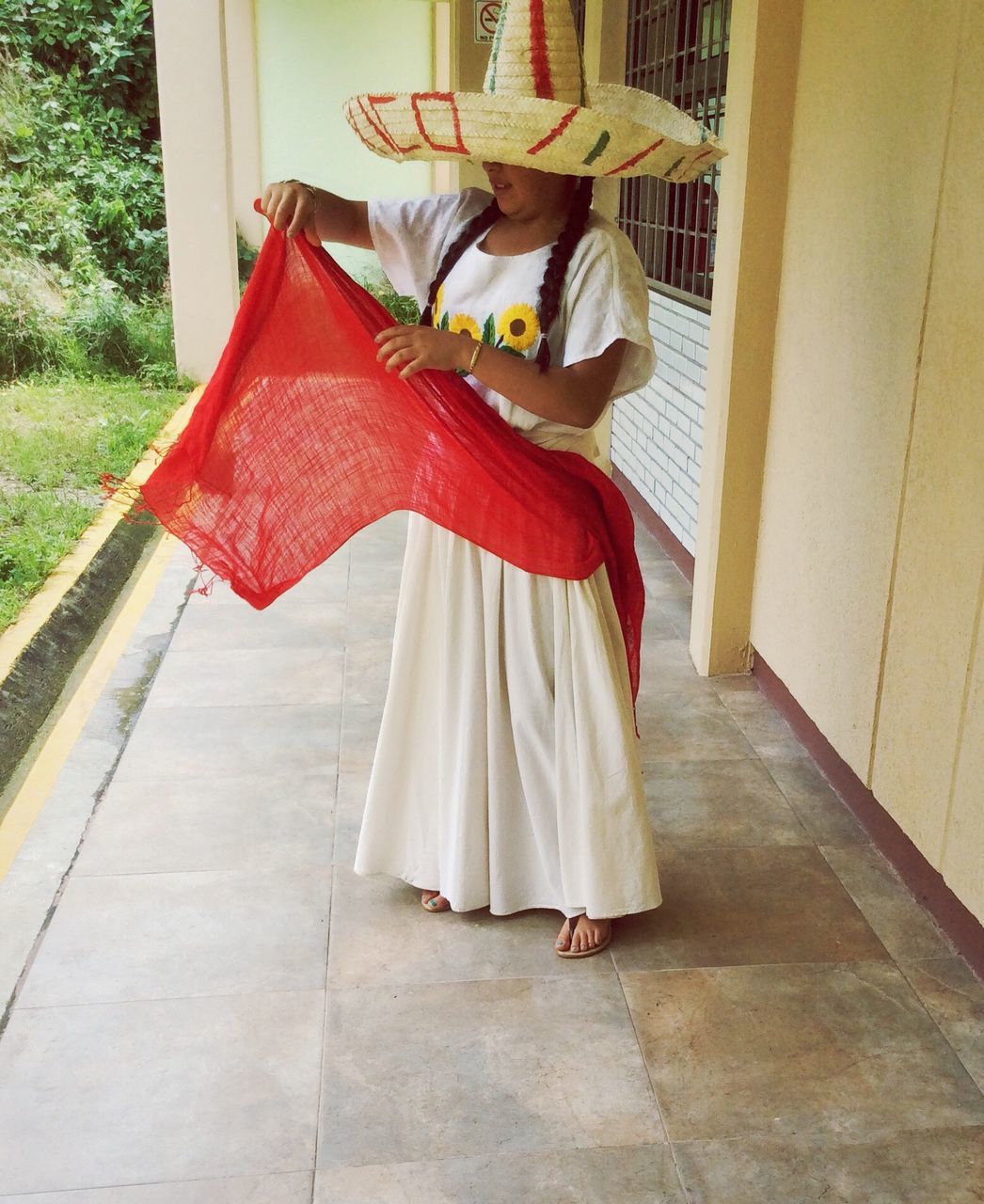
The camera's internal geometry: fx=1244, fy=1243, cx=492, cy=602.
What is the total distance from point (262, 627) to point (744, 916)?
2.50 m

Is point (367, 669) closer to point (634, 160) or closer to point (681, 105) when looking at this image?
point (634, 160)

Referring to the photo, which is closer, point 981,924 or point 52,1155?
point 52,1155

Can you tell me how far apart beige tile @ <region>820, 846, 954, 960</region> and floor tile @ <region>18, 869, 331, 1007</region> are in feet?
4.33

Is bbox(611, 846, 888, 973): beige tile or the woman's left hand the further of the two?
bbox(611, 846, 888, 973): beige tile

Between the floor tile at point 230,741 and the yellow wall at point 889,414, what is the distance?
153 centimetres

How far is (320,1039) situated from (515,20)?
6.78 feet

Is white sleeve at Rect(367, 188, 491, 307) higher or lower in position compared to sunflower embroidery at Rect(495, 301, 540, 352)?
higher

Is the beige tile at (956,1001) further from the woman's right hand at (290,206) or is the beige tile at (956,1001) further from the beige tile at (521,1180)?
the woman's right hand at (290,206)

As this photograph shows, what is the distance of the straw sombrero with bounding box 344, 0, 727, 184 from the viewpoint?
2.30 m

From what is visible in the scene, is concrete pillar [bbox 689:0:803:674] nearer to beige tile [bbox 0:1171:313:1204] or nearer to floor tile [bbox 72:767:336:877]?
floor tile [bbox 72:767:336:877]

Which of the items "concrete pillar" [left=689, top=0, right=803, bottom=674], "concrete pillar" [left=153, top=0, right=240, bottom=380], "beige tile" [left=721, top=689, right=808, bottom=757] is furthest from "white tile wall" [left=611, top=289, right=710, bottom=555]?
"concrete pillar" [left=153, top=0, right=240, bottom=380]

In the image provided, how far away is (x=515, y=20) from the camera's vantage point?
2.38m

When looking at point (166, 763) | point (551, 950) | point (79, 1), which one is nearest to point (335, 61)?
point (79, 1)

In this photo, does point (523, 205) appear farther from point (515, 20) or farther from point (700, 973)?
point (700, 973)
